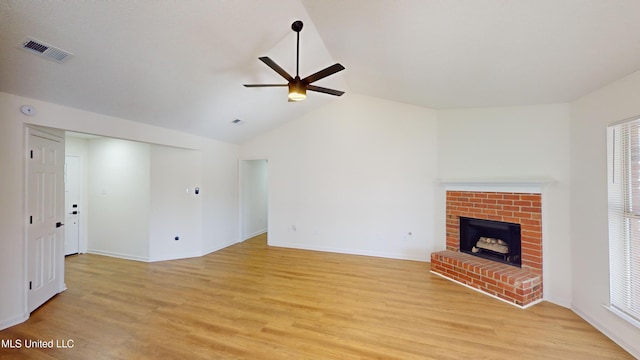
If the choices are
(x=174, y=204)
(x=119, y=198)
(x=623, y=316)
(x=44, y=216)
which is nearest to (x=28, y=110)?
(x=44, y=216)

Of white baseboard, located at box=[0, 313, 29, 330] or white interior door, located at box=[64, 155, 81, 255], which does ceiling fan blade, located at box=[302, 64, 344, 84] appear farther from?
white interior door, located at box=[64, 155, 81, 255]

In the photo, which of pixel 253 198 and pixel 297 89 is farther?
pixel 253 198

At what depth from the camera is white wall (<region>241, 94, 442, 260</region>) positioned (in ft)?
15.2

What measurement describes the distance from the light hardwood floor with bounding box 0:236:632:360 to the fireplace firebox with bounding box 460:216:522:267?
75 centimetres

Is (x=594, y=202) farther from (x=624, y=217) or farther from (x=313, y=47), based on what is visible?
(x=313, y=47)

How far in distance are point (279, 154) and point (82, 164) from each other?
13.3 ft

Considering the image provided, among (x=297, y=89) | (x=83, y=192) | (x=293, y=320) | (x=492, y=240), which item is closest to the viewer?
(x=297, y=89)

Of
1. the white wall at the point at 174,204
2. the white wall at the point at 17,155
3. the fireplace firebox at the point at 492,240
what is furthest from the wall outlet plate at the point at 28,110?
the fireplace firebox at the point at 492,240

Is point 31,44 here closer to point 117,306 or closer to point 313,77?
point 313,77

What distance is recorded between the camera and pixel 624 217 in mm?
2334

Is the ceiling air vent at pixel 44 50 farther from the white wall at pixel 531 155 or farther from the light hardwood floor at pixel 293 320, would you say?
the white wall at pixel 531 155

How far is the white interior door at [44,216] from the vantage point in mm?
2877

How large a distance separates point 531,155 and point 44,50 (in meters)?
5.52

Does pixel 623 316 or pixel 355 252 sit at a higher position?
pixel 623 316
